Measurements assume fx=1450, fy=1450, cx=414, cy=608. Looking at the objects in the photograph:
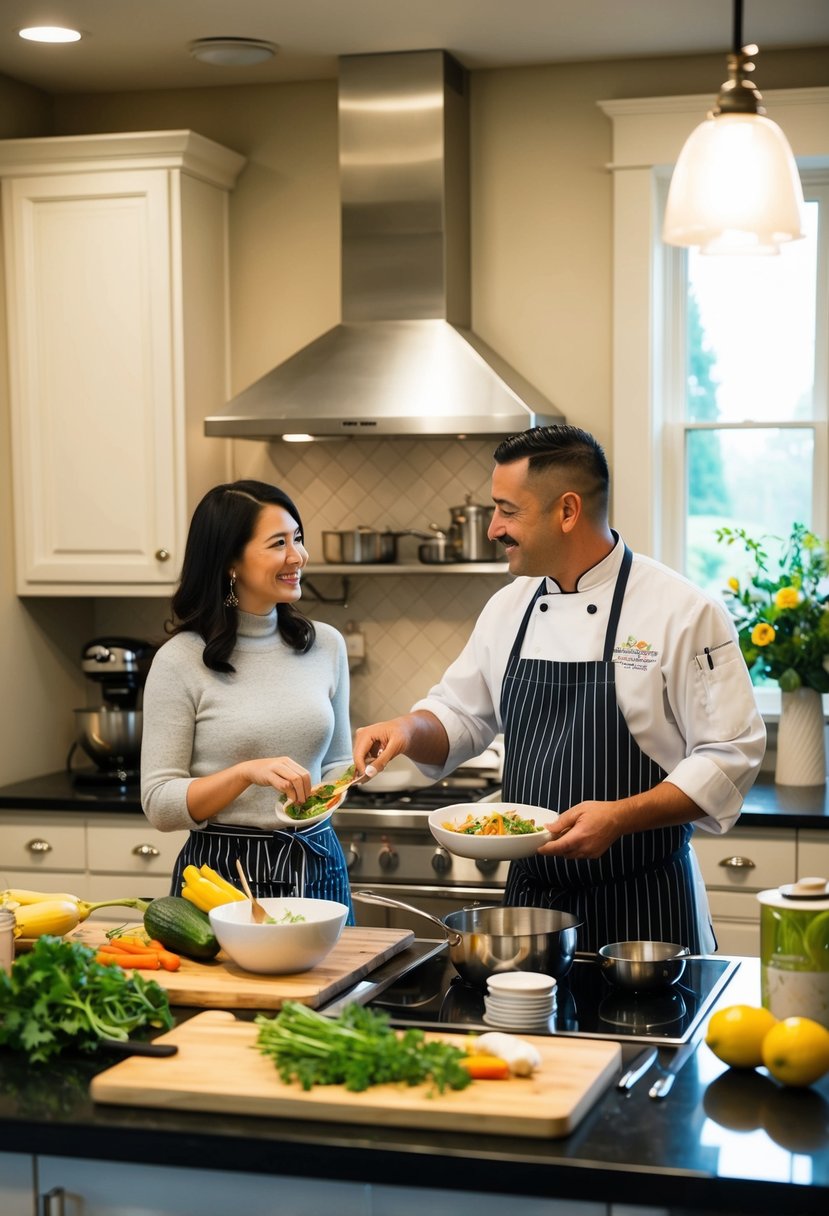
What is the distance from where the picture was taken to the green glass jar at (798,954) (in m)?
1.78

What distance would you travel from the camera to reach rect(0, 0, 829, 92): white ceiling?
11.9ft

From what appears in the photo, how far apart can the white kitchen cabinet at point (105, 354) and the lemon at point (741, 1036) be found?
106 inches

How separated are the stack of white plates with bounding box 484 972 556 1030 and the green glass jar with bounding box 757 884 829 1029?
30cm

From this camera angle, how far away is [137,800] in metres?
3.86

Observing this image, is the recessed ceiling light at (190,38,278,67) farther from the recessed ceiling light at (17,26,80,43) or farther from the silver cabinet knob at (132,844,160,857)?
the silver cabinet knob at (132,844,160,857)

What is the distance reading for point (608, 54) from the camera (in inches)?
159

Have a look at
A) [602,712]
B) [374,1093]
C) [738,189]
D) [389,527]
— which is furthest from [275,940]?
[389,527]

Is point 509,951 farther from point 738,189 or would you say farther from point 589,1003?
point 738,189

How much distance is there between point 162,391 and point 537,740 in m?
1.99

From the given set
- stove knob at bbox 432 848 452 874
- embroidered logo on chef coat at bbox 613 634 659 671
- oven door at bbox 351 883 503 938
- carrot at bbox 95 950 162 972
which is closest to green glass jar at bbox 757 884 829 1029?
embroidered logo on chef coat at bbox 613 634 659 671

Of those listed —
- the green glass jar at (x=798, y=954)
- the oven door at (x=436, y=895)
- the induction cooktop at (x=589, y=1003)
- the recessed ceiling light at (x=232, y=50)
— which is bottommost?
the oven door at (x=436, y=895)

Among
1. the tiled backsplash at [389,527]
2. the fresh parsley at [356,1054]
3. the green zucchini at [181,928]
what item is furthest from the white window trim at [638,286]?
the fresh parsley at [356,1054]

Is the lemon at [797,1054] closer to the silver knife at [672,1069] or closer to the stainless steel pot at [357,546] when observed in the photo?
the silver knife at [672,1069]

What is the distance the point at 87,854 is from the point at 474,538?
4.49ft
